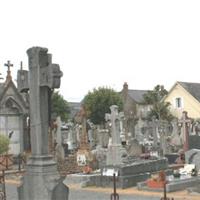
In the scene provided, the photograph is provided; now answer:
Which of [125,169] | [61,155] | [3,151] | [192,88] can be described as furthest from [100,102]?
[125,169]

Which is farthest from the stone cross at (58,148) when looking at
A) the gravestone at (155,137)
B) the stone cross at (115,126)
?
the gravestone at (155,137)

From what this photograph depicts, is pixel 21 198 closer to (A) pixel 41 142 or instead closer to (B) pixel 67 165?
(A) pixel 41 142

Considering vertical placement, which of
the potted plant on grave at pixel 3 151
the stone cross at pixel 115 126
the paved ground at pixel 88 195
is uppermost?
the stone cross at pixel 115 126

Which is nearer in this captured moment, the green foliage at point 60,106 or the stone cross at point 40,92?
the stone cross at point 40,92

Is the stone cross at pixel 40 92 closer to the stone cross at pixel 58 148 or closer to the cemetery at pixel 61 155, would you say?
the cemetery at pixel 61 155

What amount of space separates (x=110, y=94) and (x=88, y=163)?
36744 mm

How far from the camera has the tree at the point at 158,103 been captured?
59.6 meters

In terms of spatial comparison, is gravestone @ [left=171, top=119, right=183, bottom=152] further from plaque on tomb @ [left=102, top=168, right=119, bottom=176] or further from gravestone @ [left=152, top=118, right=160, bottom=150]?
plaque on tomb @ [left=102, top=168, right=119, bottom=176]

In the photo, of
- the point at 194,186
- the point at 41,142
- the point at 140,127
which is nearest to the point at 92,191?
the point at 194,186

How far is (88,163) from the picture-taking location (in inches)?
871

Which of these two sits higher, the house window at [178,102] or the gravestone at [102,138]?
the house window at [178,102]

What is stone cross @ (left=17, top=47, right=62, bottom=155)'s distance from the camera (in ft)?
30.0

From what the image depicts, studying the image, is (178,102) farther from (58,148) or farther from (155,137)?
(58,148)

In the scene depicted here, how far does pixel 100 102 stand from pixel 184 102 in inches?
430
